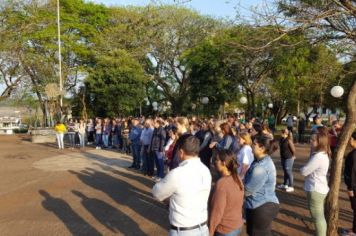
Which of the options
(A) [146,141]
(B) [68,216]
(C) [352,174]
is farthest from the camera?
(A) [146,141]

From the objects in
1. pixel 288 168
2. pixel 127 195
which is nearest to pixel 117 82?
pixel 127 195

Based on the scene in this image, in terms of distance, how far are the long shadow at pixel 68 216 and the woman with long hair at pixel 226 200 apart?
12.3 feet

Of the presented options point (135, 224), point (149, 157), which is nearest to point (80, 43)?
point (149, 157)

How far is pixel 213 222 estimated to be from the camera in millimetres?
4320

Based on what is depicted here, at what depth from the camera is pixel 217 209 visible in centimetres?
433

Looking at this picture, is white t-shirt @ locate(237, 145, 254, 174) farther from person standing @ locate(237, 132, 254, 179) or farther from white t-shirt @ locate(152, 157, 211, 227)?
white t-shirt @ locate(152, 157, 211, 227)

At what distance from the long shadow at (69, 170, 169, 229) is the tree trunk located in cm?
290

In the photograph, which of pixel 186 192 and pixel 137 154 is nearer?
pixel 186 192

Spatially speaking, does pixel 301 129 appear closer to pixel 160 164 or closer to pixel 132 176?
pixel 132 176

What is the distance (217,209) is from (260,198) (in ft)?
3.22

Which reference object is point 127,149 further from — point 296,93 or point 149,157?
point 296,93

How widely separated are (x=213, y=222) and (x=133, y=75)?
3166 cm

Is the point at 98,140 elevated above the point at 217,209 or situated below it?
below

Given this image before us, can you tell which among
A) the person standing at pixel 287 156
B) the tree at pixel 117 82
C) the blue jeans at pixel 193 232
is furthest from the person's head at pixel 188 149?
the tree at pixel 117 82
